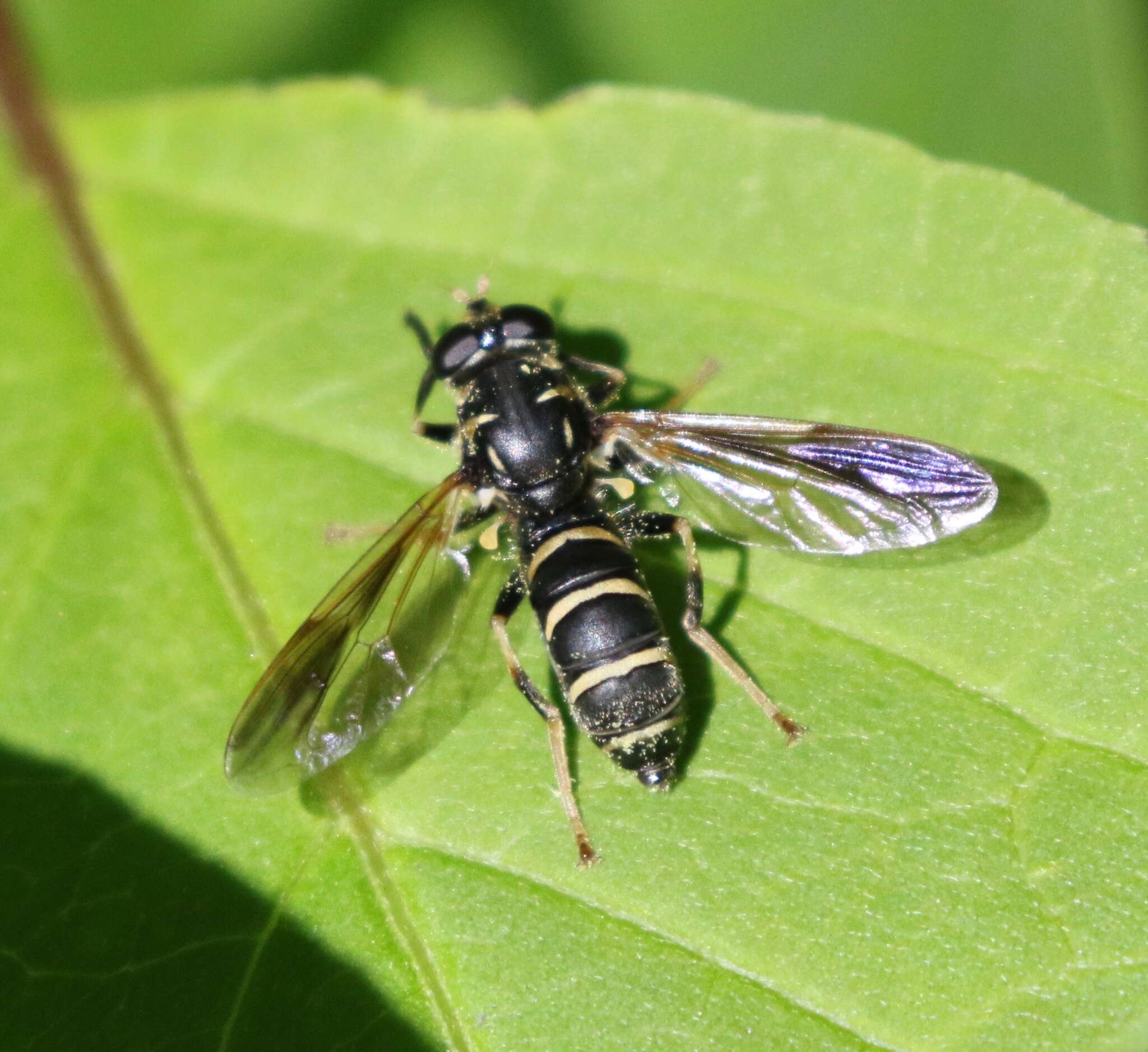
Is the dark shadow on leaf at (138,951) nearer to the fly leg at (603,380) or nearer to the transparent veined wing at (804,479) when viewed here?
the transparent veined wing at (804,479)

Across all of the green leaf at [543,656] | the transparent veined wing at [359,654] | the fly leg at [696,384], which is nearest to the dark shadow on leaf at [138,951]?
the green leaf at [543,656]

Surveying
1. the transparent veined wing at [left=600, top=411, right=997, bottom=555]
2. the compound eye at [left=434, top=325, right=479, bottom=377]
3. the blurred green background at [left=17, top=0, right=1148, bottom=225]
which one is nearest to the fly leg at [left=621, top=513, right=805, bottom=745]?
the transparent veined wing at [left=600, top=411, right=997, bottom=555]

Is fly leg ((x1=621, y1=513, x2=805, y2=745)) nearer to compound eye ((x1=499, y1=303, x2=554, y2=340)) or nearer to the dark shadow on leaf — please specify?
compound eye ((x1=499, y1=303, x2=554, y2=340))

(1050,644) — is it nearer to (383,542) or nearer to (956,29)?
(383,542)

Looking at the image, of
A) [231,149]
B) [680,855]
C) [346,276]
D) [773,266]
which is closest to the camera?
[680,855]

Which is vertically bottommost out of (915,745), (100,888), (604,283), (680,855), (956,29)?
(100,888)

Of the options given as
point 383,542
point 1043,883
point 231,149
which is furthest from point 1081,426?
point 231,149

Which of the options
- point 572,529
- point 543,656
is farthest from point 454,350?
point 543,656
